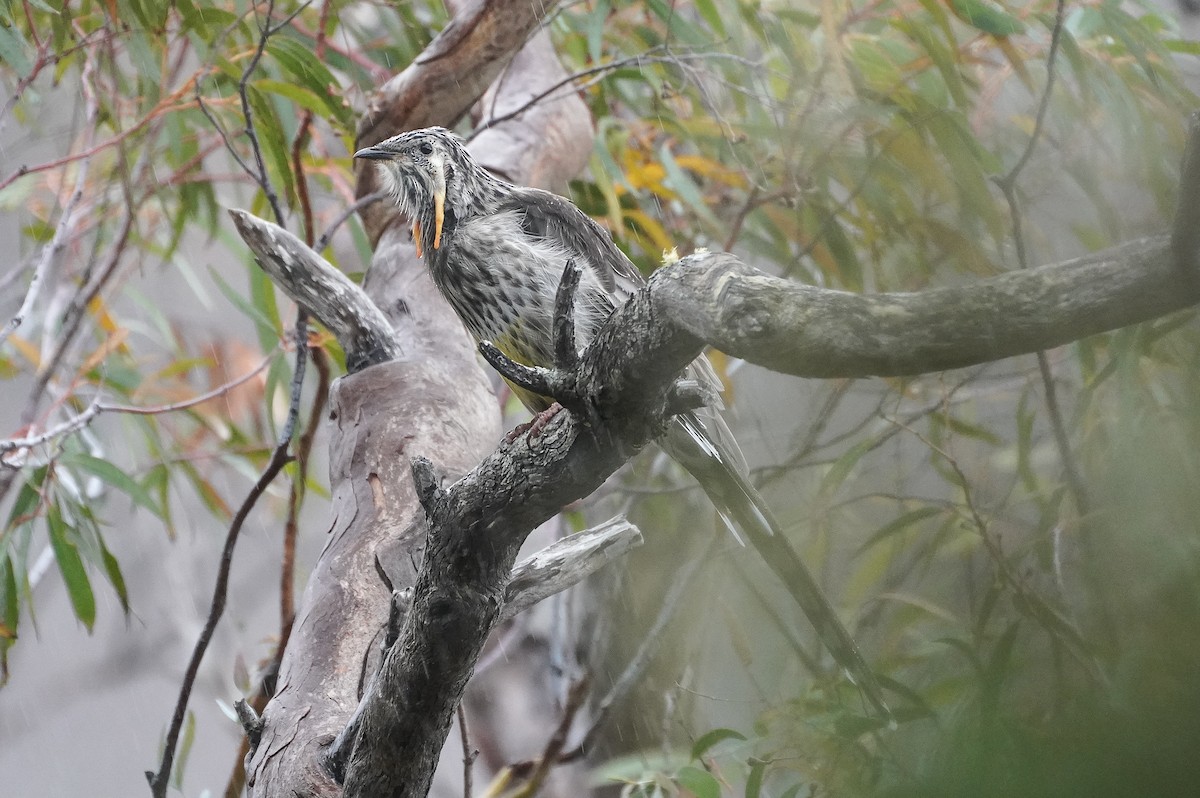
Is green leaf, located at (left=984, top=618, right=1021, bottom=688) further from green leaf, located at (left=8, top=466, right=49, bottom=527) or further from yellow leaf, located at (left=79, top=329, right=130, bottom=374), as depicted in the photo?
yellow leaf, located at (left=79, top=329, right=130, bottom=374)

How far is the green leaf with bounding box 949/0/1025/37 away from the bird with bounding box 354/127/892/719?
109cm

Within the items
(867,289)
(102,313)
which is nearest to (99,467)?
(102,313)

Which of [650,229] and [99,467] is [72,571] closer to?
[99,467]

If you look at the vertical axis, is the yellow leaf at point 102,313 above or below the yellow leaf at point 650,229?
above

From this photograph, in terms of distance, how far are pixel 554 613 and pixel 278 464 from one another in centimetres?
195

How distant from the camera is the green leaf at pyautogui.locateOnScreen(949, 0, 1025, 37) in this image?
2547mm

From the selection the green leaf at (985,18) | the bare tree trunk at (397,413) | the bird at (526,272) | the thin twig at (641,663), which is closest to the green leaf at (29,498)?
the bare tree trunk at (397,413)

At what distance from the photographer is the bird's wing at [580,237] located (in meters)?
2.21

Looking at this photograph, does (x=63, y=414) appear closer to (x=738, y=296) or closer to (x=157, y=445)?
(x=157, y=445)

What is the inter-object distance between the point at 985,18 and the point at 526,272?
4.35 feet

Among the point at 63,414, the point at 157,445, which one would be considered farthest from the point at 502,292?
the point at 63,414

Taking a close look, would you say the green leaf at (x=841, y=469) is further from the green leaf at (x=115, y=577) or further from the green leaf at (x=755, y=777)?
the green leaf at (x=115, y=577)

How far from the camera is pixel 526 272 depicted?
2.13 metres

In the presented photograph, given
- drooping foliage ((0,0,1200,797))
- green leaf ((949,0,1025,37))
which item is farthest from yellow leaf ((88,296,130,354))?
green leaf ((949,0,1025,37))
